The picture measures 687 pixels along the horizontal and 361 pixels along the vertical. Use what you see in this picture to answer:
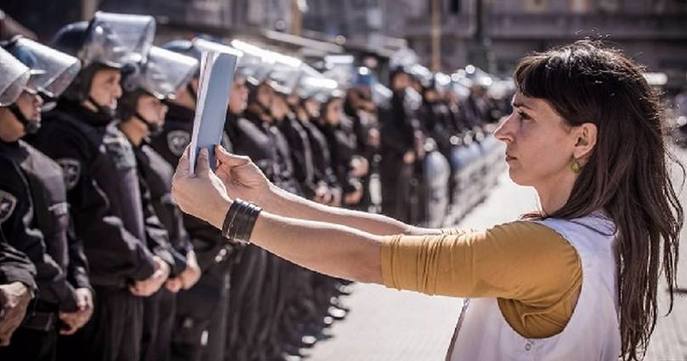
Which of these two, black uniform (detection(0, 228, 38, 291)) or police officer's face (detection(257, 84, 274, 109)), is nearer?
black uniform (detection(0, 228, 38, 291))

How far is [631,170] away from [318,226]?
2.25 feet

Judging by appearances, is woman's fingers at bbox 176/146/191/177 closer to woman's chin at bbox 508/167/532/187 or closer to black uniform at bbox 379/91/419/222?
woman's chin at bbox 508/167/532/187

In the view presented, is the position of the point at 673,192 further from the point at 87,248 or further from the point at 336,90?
the point at 336,90

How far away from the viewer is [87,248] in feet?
15.9

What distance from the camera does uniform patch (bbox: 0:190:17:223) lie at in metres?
4.03

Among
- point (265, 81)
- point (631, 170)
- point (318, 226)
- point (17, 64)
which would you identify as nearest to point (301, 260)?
point (318, 226)

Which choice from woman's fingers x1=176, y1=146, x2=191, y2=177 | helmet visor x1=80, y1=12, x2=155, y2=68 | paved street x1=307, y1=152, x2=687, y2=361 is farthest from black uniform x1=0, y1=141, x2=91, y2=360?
paved street x1=307, y1=152, x2=687, y2=361

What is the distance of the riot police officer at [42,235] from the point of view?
13.5 ft

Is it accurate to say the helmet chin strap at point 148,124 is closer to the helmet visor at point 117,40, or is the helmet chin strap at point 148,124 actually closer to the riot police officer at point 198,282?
the helmet visor at point 117,40

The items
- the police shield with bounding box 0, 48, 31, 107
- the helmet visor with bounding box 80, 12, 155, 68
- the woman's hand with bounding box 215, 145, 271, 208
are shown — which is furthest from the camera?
the helmet visor with bounding box 80, 12, 155, 68

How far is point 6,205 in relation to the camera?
4.04 m

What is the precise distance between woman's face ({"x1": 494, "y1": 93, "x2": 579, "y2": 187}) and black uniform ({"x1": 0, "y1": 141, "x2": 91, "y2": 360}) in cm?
215

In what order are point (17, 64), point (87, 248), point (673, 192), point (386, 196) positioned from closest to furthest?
point (673, 192)
point (17, 64)
point (87, 248)
point (386, 196)

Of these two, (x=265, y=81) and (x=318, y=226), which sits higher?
(x=318, y=226)
